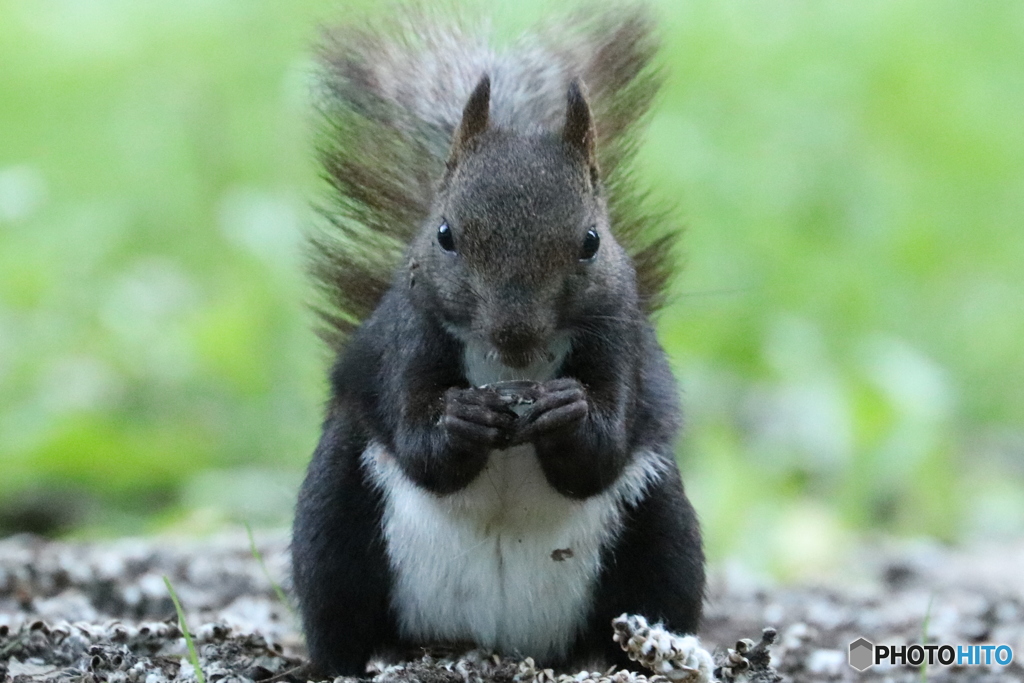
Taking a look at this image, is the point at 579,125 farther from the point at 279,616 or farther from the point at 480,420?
the point at 279,616

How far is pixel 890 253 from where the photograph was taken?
267 inches

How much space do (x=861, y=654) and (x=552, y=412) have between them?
1.31 metres

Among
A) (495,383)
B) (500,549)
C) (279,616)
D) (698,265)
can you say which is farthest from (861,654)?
(698,265)

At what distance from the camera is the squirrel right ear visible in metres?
2.64

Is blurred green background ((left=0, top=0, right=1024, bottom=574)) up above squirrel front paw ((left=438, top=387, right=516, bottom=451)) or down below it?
above

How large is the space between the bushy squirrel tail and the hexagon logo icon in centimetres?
95

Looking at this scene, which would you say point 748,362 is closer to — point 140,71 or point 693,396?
point 693,396

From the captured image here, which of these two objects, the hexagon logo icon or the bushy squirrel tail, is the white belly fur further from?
the hexagon logo icon

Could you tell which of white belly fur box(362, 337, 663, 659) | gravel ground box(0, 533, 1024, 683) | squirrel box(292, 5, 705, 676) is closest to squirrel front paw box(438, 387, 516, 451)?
squirrel box(292, 5, 705, 676)

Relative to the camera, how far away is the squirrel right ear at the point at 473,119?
8.66 ft

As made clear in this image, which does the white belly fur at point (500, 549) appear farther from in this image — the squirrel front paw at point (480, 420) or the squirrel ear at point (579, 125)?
the squirrel ear at point (579, 125)

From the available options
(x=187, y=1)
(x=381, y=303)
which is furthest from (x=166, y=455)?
(x=187, y=1)

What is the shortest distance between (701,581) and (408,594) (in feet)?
1.88

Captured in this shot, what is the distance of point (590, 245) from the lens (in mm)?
2512
